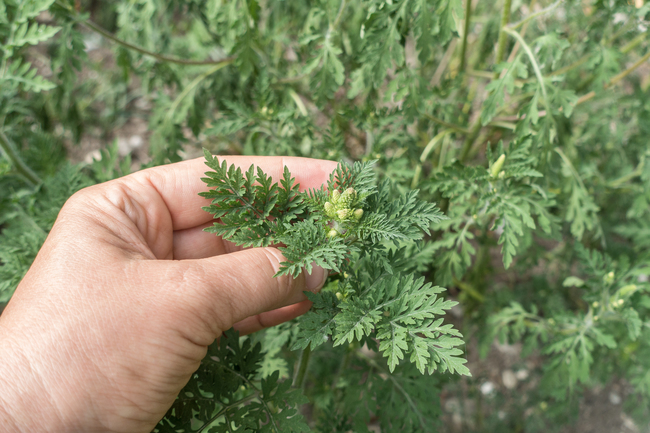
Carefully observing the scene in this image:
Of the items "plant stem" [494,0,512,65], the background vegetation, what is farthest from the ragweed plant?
"plant stem" [494,0,512,65]

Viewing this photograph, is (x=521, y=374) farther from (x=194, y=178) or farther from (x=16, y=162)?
(x=16, y=162)

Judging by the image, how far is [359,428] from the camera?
2.21 metres

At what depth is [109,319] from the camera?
1.49 metres

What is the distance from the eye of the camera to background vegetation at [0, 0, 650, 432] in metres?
2.27

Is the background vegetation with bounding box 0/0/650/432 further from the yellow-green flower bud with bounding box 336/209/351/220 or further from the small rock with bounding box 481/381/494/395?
the yellow-green flower bud with bounding box 336/209/351/220

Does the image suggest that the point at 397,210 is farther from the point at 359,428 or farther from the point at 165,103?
the point at 165,103

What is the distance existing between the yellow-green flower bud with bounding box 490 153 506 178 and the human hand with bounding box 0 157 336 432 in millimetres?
1162

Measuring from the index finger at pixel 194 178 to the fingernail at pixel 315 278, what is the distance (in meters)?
0.50

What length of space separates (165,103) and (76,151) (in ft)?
8.45

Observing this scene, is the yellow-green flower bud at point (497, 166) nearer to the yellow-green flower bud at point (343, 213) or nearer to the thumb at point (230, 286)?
the yellow-green flower bud at point (343, 213)

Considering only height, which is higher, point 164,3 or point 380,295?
point 164,3

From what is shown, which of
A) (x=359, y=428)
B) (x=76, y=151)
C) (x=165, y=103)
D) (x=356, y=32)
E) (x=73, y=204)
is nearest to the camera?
(x=73, y=204)

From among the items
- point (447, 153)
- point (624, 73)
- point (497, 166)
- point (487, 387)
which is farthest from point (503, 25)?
point (487, 387)

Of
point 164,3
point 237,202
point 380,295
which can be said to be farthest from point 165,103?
point 380,295
